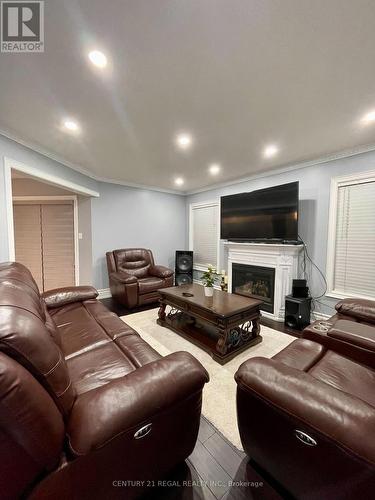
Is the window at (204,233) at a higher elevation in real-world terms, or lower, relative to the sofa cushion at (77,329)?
higher

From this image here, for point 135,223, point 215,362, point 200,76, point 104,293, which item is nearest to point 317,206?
point 200,76

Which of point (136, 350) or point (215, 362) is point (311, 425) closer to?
point (136, 350)

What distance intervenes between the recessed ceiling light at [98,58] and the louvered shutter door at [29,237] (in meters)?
3.84

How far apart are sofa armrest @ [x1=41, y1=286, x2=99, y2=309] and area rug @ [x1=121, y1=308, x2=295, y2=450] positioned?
88 cm

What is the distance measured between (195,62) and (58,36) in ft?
2.74

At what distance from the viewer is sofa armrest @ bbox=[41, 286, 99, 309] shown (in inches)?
87.0

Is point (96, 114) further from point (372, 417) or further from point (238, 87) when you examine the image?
point (372, 417)

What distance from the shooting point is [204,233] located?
5176 mm

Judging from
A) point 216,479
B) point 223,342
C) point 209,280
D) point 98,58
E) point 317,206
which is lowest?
point 216,479

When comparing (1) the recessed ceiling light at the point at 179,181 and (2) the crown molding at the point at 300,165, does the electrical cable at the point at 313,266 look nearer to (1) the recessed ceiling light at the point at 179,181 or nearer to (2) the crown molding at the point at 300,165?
(2) the crown molding at the point at 300,165

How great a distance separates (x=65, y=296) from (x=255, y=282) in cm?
301

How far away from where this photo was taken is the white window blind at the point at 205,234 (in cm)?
492

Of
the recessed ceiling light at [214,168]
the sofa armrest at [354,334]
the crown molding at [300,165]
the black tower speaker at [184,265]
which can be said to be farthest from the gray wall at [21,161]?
the sofa armrest at [354,334]

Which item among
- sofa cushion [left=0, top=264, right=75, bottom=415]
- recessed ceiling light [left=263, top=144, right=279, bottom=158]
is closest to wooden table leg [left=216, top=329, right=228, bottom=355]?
sofa cushion [left=0, top=264, right=75, bottom=415]
